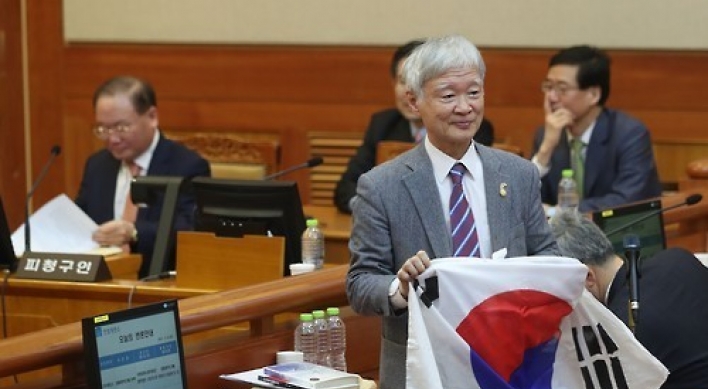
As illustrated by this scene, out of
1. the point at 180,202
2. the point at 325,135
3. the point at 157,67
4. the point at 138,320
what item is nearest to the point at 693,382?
the point at 138,320

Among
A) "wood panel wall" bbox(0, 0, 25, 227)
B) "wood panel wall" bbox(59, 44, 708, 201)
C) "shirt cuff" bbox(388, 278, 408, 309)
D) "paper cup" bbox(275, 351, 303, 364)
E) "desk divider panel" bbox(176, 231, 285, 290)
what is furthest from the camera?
"wood panel wall" bbox(0, 0, 25, 227)

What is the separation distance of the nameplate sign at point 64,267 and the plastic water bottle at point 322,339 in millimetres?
1336

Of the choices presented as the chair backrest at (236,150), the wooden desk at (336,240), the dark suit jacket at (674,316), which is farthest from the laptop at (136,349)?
the chair backrest at (236,150)

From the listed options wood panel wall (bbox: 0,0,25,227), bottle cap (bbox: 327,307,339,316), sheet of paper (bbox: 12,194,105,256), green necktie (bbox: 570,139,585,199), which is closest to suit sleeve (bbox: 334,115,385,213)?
green necktie (bbox: 570,139,585,199)

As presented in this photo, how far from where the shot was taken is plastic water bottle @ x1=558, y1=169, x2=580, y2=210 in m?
5.84

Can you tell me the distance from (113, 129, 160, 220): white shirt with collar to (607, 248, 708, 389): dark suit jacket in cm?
268

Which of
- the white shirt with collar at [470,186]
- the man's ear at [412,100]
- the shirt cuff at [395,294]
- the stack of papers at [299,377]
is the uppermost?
the man's ear at [412,100]

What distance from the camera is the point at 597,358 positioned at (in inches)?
126

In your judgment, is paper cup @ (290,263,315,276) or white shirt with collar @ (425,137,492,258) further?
paper cup @ (290,263,315,276)

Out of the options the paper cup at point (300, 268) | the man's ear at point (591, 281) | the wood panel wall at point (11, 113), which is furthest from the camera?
the wood panel wall at point (11, 113)

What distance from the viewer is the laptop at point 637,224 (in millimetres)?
4926

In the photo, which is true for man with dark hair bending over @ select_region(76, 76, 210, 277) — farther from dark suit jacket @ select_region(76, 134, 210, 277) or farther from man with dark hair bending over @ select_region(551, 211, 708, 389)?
man with dark hair bending over @ select_region(551, 211, 708, 389)

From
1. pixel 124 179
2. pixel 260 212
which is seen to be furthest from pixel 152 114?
pixel 260 212

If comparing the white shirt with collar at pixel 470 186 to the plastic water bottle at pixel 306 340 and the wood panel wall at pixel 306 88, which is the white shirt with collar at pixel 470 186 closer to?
the plastic water bottle at pixel 306 340
